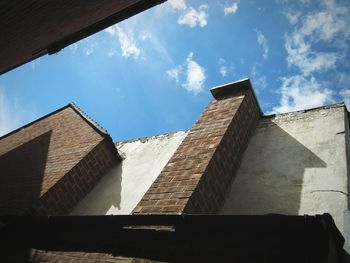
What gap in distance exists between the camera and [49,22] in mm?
5188

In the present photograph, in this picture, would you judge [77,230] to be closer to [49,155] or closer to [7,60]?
[49,155]

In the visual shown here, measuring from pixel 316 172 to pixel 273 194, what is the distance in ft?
1.85

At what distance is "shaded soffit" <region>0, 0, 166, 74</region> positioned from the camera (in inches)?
169

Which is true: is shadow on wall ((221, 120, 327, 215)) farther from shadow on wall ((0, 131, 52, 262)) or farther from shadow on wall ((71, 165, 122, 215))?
shadow on wall ((0, 131, 52, 262))

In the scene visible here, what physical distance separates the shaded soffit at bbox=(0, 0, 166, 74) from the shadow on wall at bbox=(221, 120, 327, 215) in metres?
3.35

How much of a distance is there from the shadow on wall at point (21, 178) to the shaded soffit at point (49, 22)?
201cm

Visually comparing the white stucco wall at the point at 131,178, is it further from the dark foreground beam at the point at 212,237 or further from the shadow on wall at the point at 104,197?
the dark foreground beam at the point at 212,237

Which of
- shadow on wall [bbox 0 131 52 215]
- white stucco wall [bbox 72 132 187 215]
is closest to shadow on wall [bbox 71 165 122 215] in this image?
white stucco wall [bbox 72 132 187 215]

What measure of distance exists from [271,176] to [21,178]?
4.89 m

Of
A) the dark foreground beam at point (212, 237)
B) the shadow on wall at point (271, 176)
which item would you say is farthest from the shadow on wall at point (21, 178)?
the shadow on wall at point (271, 176)

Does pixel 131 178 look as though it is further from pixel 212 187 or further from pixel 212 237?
pixel 212 237

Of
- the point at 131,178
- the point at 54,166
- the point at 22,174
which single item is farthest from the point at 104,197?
the point at 22,174

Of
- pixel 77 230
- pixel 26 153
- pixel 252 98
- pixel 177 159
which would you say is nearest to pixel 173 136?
pixel 252 98

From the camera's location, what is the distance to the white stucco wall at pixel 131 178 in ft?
16.6
